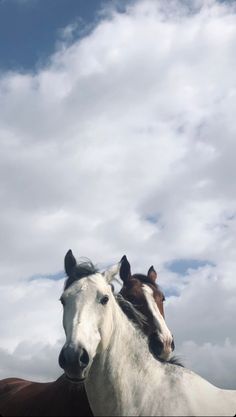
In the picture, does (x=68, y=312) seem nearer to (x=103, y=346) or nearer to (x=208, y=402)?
(x=103, y=346)

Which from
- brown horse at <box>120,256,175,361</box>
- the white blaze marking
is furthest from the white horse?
the white blaze marking

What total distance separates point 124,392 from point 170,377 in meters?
0.61

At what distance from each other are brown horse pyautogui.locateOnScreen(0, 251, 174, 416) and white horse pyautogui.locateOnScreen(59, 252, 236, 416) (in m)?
0.36

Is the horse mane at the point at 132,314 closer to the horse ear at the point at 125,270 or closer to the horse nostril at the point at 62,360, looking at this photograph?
the horse nostril at the point at 62,360

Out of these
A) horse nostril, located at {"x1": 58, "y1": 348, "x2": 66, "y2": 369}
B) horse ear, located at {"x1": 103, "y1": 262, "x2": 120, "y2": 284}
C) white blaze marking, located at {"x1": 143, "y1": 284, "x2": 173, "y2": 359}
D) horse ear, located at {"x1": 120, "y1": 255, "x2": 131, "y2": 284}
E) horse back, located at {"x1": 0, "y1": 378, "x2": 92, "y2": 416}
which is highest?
horse ear, located at {"x1": 120, "y1": 255, "x2": 131, "y2": 284}

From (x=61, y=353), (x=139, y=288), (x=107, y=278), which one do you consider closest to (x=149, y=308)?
(x=139, y=288)

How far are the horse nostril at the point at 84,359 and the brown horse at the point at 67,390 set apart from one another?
39.4 inches

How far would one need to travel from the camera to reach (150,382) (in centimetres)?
498

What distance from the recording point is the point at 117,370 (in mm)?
4996

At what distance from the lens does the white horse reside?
15.2 feet

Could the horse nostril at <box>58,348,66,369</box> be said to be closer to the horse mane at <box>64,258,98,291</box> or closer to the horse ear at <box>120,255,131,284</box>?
the horse mane at <box>64,258,98,291</box>

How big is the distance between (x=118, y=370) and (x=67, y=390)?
204 centimetres

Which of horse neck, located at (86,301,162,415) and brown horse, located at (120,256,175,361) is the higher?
brown horse, located at (120,256,175,361)

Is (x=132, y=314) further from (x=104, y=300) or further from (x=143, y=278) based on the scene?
(x=143, y=278)
